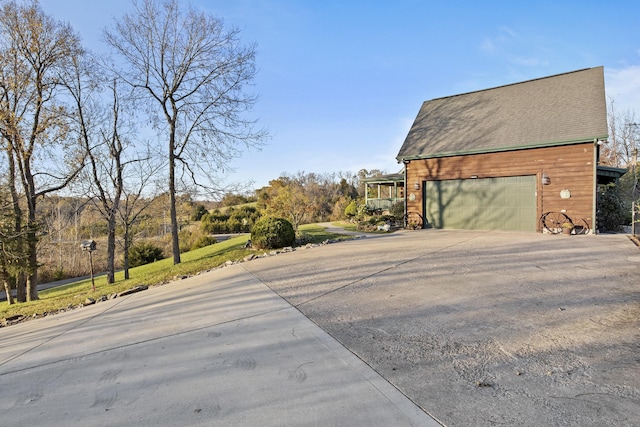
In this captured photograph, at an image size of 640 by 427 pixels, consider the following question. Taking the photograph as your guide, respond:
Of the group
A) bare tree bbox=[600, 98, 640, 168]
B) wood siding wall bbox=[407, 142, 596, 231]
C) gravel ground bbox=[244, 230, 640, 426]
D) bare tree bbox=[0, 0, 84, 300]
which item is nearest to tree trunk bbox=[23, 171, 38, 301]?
bare tree bbox=[0, 0, 84, 300]

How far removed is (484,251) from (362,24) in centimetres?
874

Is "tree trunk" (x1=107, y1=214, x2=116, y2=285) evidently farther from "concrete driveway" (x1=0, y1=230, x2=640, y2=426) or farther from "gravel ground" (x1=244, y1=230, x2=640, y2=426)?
"gravel ground" (x1=244, y1=230, x2=640, y2=426)

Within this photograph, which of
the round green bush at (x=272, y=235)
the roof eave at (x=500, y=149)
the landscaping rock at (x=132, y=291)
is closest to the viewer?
the landscaping rock at (x=132, y=291)

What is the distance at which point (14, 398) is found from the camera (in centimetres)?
275

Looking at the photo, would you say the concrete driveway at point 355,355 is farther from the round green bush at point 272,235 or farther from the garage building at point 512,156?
the garage building at point 512,156

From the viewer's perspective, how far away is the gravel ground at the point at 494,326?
2.19 m

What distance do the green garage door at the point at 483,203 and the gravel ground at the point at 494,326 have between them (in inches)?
180

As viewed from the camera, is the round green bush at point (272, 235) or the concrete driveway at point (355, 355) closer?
the concrete driveway at point (355, 355)

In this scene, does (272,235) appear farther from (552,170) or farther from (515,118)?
(515,118)

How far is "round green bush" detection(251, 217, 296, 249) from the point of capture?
11.0 metres

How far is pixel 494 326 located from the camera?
3541mm

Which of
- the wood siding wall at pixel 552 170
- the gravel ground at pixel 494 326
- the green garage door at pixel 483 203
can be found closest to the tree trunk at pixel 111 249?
the gravel ground at pixel 494 326

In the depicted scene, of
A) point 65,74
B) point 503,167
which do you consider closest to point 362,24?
point 503,167

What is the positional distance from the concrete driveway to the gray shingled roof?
7004 mm
